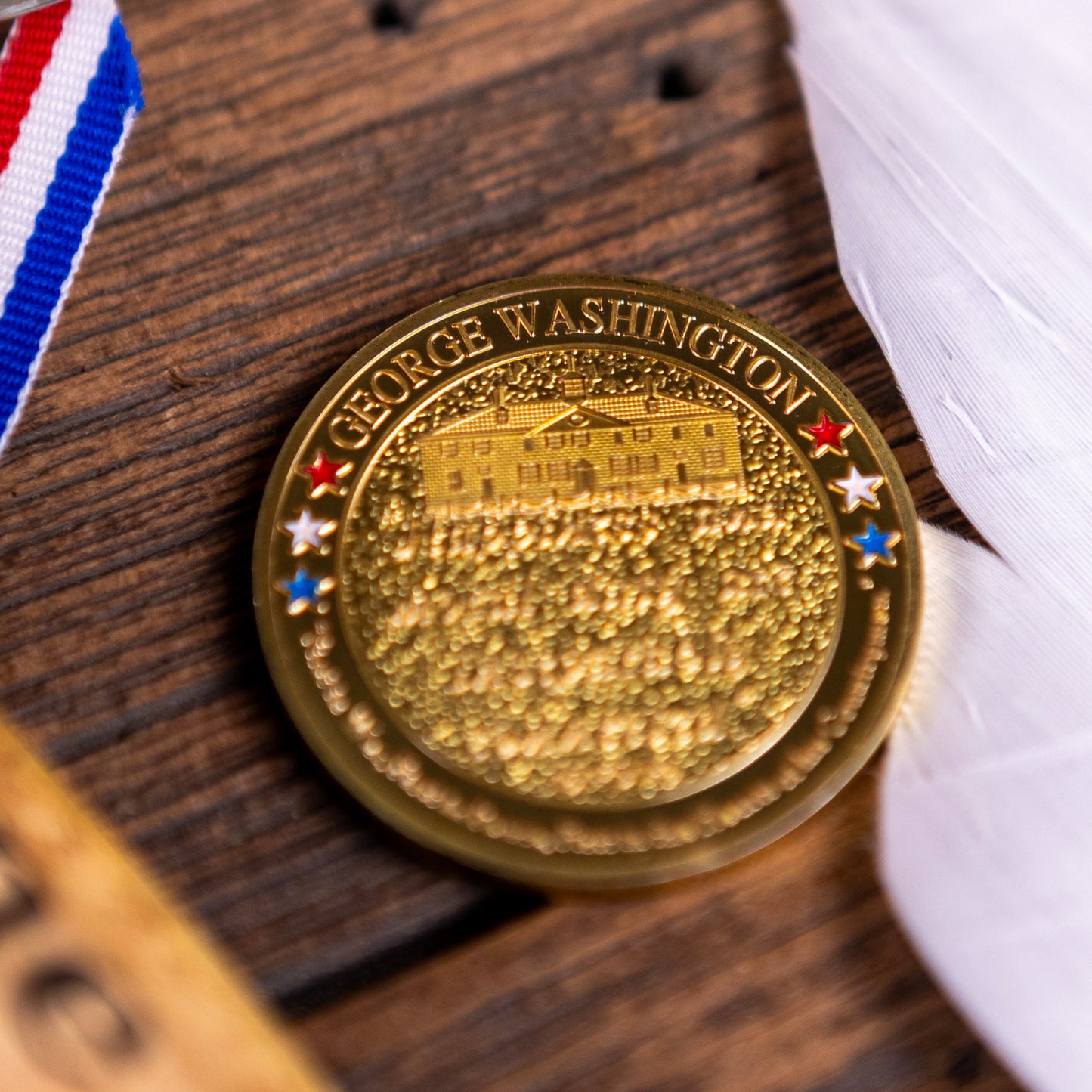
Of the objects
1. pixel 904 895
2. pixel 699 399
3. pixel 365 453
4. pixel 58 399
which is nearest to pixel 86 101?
pixel 58 399

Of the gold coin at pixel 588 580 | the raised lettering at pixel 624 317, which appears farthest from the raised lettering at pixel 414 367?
the raised lettering at pixel 624 317

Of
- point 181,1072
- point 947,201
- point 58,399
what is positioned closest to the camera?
point 181,1072

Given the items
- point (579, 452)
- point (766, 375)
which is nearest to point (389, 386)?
point (579, 452)

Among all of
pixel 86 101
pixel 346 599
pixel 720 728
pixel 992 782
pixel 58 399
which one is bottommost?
pixel 992 782

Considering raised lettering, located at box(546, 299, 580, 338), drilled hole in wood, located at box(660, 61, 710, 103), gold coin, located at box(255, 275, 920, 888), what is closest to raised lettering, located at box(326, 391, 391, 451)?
gold coin, located at box(255, 275, 920, 888)

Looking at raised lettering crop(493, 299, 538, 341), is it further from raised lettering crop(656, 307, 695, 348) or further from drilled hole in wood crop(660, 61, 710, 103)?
drilled hole in wood crop(660, 61, 710, 103)

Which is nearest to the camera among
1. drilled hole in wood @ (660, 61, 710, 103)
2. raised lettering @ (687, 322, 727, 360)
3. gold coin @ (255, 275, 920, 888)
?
gold coin @ (255, 275, 920, 888)

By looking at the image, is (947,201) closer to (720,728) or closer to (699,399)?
(699,399)
